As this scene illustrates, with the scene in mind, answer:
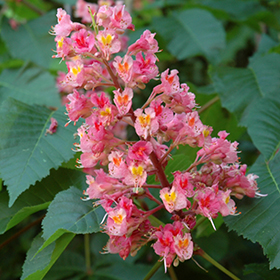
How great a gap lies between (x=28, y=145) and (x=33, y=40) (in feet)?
→ 4.85

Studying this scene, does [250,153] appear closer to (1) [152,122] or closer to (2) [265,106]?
(2) [265,106]

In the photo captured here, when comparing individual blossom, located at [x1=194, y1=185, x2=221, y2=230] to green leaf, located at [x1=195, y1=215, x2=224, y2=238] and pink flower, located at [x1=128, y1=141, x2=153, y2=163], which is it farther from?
green leaf, located at [x1=195, y1=215, x2=224, y2=238]

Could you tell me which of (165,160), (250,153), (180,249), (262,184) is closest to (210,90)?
(250,153)

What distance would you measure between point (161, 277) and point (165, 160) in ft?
3.20

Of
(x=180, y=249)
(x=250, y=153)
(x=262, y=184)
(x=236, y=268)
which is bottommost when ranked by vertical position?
(x=236, y=268)

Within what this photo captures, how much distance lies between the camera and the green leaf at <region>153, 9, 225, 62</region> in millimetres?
2578

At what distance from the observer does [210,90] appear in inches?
91.0

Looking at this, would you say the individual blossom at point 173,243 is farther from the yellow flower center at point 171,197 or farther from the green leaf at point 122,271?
the green leaf at point 122,271

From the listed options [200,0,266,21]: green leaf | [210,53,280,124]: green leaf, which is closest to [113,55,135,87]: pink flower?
[210,53,280,124]: green leaf

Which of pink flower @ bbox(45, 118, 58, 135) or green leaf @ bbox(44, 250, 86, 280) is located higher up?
pink flower @ bbox(45, 118, 58, 135)

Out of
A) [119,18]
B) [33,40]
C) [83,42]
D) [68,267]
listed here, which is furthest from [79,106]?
[33,40]

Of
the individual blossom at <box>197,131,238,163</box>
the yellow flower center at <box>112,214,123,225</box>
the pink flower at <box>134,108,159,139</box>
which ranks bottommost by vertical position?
the individual blossom at <box>197,131,238,163</box>

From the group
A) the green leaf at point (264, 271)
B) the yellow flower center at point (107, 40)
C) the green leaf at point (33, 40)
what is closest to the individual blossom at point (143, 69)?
the yellow flower center at point (107, 40)

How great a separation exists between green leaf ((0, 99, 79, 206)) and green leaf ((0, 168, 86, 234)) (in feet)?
0.48
